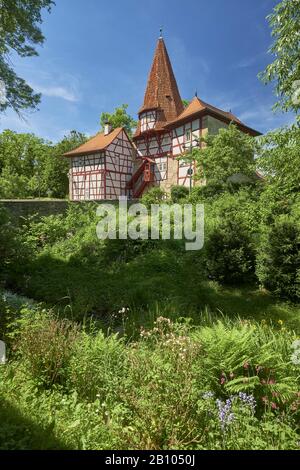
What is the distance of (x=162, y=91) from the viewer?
3019cm

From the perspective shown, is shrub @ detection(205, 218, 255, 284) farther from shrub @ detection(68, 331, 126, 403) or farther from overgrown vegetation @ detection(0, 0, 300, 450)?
shrub @ detection(68, 331, 126, 403)

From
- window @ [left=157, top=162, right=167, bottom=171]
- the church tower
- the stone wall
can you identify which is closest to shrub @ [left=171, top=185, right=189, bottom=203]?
the church tower

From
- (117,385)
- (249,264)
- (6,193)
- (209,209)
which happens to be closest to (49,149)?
(6,193)

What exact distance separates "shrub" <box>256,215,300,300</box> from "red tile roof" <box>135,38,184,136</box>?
72.1ft

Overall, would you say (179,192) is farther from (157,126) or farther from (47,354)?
(47,354)

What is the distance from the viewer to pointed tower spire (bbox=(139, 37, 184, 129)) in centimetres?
2945

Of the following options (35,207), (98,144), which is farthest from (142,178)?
(35,207)

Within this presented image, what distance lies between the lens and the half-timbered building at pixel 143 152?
28.2 metres

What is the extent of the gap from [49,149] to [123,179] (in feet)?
48.9

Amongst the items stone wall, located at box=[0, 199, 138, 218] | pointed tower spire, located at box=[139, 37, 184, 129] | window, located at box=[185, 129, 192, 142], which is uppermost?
pointed tower spire, located at box=[139, 37, 184, 129]

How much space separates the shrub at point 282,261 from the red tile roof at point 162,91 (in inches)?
865

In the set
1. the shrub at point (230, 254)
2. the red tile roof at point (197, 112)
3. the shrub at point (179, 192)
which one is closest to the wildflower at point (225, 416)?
the shrub at point (230, 254)

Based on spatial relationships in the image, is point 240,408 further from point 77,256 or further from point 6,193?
point 6,193

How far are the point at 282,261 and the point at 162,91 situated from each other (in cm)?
2568
